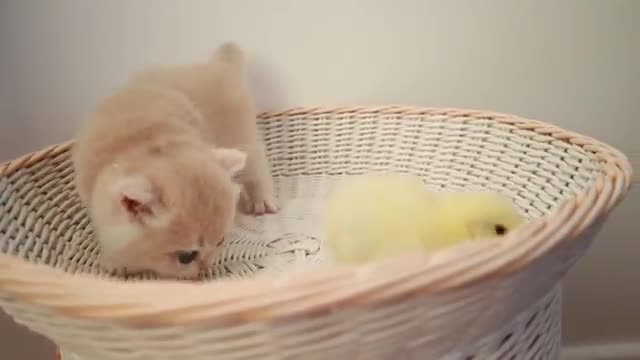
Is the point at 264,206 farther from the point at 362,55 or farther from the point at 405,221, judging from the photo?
the point at 405,221

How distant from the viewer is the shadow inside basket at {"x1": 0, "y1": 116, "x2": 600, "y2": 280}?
88cm

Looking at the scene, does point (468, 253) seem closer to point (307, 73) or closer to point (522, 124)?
point (522, 124)

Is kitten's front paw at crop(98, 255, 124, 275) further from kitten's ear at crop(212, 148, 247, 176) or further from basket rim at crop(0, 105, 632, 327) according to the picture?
basket rim at crop(0, 105, 632, 327)

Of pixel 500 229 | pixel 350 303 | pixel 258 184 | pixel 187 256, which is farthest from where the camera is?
pixel 258 184

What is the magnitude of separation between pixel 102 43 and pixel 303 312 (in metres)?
0.88

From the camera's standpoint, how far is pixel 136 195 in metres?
0.76

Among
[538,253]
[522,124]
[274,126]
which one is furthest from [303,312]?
[274,126]

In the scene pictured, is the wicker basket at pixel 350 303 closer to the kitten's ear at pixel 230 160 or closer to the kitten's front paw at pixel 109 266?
the kitten's front paw at pixel 109 266

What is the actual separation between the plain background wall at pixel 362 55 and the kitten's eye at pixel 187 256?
17.1 inches

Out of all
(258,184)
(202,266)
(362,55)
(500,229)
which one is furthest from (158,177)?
→ (362,55)

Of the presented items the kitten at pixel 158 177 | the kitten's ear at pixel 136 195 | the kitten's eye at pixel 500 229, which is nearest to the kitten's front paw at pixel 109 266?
the kitten at pixel 158 177

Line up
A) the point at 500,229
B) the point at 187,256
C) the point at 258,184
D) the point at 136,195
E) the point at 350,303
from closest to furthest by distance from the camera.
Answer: the point at 350,303, the point at 500,229, the point at 136,195, the point at 187,256, the point at 258,184

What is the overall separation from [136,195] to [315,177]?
17.0 inches

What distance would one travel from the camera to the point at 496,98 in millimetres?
1213
